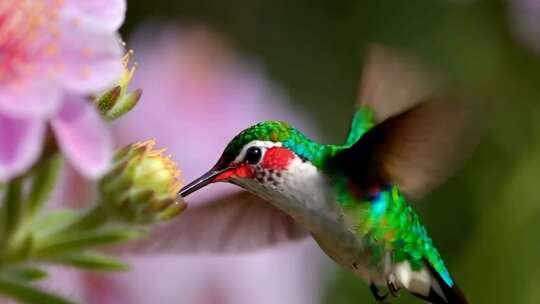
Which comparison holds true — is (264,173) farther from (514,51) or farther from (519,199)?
(514,51)

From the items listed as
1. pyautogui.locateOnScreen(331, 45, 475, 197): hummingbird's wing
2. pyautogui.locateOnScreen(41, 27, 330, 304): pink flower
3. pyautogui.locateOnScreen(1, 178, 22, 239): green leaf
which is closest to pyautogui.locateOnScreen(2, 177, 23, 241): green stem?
pyautogui.locateOnScreen(1, 178, 22, 239): green leaf

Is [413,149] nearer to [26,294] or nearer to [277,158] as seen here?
[277,158]

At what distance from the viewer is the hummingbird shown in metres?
0.87

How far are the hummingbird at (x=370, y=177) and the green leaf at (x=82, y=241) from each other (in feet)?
0.25

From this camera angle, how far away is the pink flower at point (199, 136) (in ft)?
5.05

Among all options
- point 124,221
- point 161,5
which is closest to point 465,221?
point 161,5

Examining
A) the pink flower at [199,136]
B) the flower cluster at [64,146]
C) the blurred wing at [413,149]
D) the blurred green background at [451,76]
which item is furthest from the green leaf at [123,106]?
the blurred green background at [451,76]

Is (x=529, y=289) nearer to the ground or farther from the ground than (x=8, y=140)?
nearer to the ground

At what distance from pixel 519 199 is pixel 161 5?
1081 mm

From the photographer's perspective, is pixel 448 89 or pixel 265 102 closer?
pixel 448 89

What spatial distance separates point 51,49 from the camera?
2.43 feet

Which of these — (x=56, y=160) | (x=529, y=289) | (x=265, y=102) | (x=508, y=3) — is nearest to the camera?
(x=56, y=160)

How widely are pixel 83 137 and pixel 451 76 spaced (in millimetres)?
1176

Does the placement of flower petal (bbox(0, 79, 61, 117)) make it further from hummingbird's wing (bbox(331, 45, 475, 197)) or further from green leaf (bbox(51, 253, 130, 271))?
hummingbird's wing (bbox(331, 45, 475, 197))
